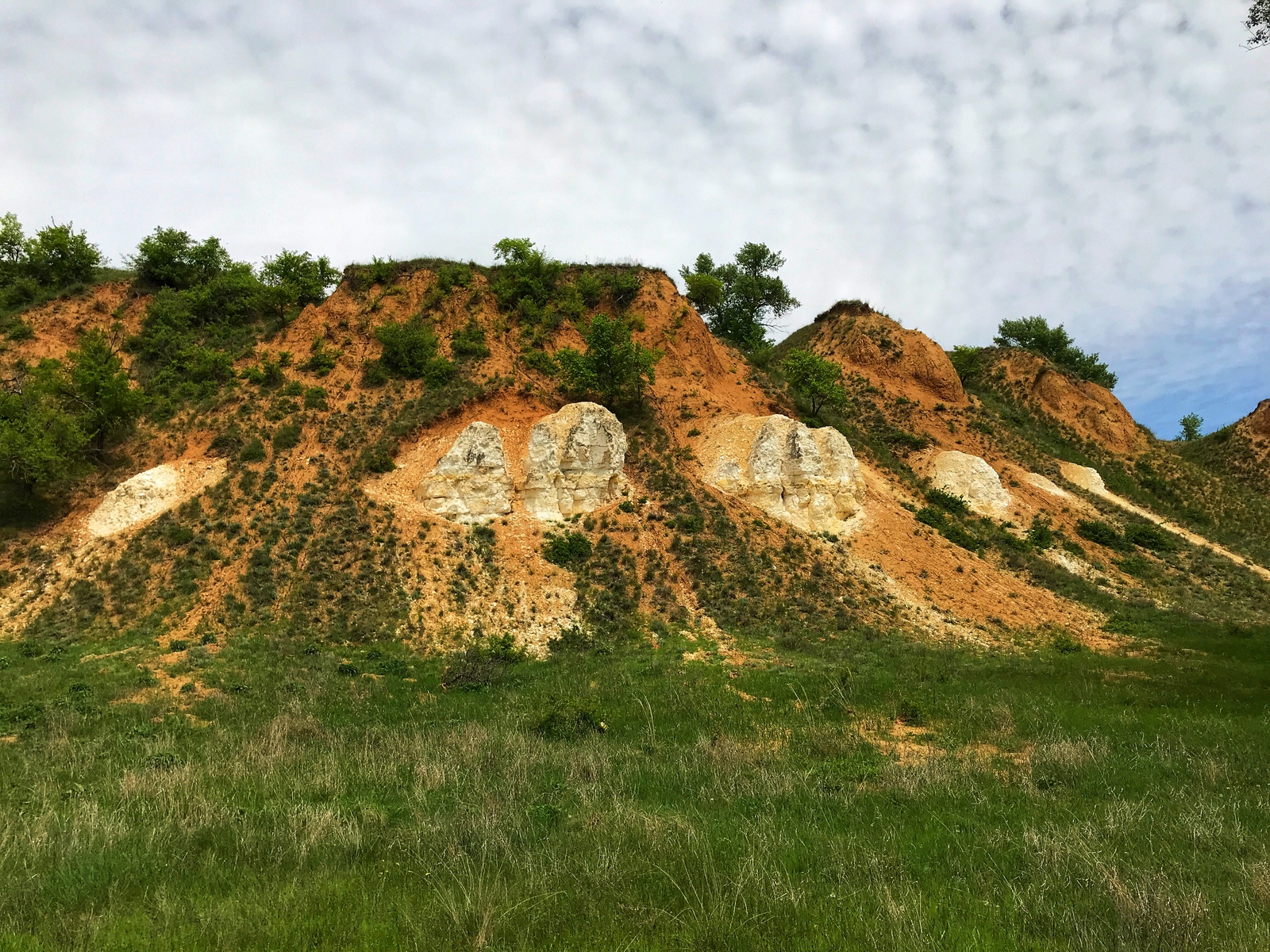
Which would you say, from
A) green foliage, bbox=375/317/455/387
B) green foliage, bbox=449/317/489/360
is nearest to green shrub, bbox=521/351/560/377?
green foliage, bbox=449/317/489/360

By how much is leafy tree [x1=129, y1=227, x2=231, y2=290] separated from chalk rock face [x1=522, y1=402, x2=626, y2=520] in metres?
22.9

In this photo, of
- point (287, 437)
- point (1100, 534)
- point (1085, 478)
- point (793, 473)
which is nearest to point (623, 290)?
point (793, 473)

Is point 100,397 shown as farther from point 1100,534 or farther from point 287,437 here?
point 1100,534

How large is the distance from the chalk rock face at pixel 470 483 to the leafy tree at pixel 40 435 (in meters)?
12.1

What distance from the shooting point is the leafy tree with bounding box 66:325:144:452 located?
80.1 feet

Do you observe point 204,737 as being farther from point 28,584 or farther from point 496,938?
point 28,584

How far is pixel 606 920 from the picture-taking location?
519 centimetres

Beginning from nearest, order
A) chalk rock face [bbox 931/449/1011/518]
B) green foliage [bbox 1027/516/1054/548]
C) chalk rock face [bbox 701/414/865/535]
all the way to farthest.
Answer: chalk rock face [bbox 701/414/865/535] → green foliage [bbox 1027/516/1054/548] → chalk rock face [bbox 931/449/1011/518]

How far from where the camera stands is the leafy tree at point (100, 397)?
2442 centimetres

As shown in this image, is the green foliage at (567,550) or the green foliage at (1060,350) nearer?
the green foliage at (567,550)

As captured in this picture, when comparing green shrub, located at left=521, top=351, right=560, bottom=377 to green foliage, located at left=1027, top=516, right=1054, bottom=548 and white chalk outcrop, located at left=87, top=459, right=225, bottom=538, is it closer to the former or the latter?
white chalk outcrop, located at left=87, top=459, right=225, bottom=538

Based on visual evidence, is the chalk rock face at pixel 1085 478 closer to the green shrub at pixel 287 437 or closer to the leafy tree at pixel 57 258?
the green shrub at pixel 287 437

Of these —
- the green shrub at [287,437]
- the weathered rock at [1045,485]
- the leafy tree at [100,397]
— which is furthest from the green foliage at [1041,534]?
the leafy tree at [100,397]

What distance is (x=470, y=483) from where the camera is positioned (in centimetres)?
2541
